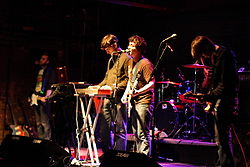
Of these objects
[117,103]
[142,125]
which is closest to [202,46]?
[142,125]

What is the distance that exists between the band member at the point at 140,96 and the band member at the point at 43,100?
3.31m

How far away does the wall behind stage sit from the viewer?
9.94m

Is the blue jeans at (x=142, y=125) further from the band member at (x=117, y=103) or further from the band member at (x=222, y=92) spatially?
the band member at (x=222, y=92)

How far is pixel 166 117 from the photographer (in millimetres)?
9055

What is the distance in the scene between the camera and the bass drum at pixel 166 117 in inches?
351

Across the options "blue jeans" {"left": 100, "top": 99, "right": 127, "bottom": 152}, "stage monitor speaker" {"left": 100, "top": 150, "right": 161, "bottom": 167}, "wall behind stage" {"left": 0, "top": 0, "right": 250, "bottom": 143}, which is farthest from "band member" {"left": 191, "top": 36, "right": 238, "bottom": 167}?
"wall behind stage" {"left": 0, "top": 0, "right": 250, "bottom": 143}

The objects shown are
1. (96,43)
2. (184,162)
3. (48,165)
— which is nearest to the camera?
(48,165)

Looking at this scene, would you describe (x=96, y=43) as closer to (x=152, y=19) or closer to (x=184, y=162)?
(x=152, y=19)

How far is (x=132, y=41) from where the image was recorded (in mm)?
6125

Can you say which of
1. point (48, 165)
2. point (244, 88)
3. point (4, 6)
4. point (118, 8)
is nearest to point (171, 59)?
point (118, 8)

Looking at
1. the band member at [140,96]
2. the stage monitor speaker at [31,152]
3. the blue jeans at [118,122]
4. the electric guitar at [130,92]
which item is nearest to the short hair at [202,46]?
the band member at [140,96]

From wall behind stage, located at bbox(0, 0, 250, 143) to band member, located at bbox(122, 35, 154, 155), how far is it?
12.2 ft

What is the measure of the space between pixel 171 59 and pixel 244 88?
8.91 feet

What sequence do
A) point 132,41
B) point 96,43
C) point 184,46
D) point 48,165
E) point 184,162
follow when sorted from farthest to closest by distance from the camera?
point 96,43 → point 184,46 → point 184,162 → point 132,41 → point 48,165
